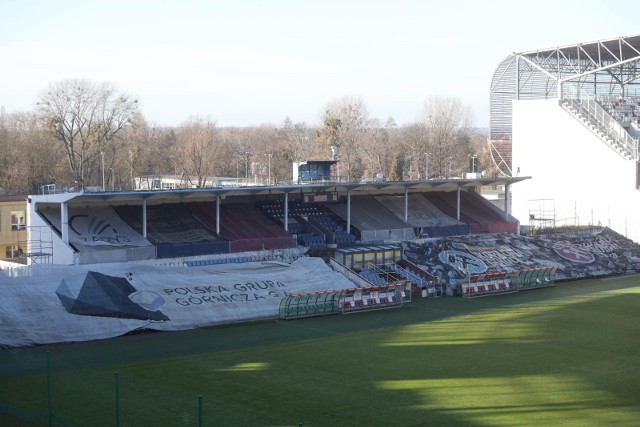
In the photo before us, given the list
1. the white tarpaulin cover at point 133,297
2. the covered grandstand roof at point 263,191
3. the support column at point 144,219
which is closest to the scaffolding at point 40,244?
the covered grandstand roof at point 263,191

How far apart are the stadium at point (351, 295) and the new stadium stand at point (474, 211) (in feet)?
0.39

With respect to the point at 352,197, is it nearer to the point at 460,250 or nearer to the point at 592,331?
the point at 460,250

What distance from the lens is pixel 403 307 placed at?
3366 centimetres

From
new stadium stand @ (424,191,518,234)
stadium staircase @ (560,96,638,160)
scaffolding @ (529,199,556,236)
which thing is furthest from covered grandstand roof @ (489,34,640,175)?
new stadium stand @ (424,191,518,234)

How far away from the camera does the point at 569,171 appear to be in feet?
178

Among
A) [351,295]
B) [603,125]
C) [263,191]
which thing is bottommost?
[351,295]

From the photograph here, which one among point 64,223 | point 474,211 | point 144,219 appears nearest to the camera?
point 64,223

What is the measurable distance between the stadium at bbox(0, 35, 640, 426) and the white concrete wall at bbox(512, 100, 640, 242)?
0.10 m

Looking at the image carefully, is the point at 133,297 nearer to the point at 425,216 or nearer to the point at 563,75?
the point at 425,216

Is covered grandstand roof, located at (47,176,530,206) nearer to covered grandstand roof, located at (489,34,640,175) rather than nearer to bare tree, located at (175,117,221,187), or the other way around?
covered grandstand roof, located at (489,34,640,175)

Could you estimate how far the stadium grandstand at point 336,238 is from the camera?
29.7 metres

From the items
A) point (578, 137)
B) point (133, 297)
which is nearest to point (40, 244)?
point (133, 297)

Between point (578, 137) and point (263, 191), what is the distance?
78.3 feet

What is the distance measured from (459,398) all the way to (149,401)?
22.6 ft
